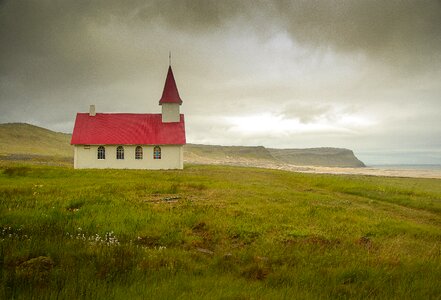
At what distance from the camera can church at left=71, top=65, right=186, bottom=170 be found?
53.2m

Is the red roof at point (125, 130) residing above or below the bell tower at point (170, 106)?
below

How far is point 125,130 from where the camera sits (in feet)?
180

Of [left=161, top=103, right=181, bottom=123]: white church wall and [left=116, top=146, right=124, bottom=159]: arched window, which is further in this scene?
[left=161, top=103, right=181, bottom=123]: white church wall

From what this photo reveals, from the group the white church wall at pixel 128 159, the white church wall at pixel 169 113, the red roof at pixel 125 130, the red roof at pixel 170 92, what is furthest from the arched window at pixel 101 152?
the red roof at pixel 170 92

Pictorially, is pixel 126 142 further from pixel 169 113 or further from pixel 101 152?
pixel 169 113

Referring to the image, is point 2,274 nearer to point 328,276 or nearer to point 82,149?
point 328,276

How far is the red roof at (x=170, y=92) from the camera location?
2242 inches

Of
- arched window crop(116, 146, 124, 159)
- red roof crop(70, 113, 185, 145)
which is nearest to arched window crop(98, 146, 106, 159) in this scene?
red roof crop(70, 113, 185, 145)

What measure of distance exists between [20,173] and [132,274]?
1337 inches

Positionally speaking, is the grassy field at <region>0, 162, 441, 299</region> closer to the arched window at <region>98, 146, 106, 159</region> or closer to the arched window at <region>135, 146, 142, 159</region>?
the arched window at <region>135, 146, 142, 159</region>

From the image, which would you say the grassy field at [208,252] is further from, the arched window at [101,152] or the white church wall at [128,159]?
the arched window at [101,152]

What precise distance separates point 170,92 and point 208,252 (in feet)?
166

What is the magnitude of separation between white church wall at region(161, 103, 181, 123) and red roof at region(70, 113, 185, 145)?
88cm

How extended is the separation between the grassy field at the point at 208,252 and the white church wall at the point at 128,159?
3580cm
